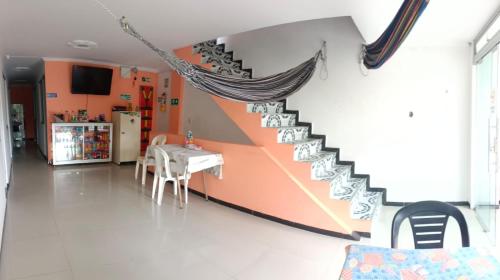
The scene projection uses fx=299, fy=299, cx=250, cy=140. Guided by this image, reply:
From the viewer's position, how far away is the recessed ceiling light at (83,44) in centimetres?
472

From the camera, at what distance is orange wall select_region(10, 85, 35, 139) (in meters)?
12.0

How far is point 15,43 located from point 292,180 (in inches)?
192

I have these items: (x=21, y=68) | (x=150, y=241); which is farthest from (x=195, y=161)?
(x=21, y=68)

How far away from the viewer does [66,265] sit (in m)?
2.41

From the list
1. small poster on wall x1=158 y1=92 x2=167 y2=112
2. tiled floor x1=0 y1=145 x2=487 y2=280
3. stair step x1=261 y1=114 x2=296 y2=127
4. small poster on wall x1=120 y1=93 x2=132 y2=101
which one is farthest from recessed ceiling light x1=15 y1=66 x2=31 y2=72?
stair step x1=261 y1=114 x2=296 y2=127

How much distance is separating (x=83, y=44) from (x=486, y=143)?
19.5 ft

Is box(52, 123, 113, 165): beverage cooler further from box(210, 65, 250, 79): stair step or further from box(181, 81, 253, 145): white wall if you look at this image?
box(210, 65, 250, 79): stair step

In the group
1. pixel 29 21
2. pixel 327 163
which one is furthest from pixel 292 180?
pixel 29 21

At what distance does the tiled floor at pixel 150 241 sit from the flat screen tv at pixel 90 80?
2.83m

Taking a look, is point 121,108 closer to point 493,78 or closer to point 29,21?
point 29,21

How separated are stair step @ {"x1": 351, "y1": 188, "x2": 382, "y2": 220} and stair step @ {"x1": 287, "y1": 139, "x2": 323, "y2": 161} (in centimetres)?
78

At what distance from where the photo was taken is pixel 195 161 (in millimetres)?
3910

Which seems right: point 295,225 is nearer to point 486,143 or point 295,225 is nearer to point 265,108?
point 265,108

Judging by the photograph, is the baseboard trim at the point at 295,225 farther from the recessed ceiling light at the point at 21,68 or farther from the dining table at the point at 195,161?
the recessed ceiling light at the point at 21,68
